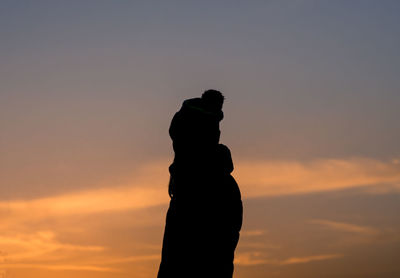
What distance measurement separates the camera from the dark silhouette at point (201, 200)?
1252cm

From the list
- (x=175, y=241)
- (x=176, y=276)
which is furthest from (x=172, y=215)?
(x=176, y=276)

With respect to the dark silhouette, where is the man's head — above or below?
above

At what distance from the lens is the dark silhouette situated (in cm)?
1252

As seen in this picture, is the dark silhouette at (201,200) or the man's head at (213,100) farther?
the man's head at (213,100)

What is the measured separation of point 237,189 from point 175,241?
1.90 metres

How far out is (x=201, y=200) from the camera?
12.7 metres

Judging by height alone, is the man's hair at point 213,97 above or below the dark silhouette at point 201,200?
above

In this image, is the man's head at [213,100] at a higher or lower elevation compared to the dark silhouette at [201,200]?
higher

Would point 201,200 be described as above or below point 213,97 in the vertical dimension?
below

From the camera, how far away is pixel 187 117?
12852 millimetres

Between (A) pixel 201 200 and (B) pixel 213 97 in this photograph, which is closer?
(A) pixel 201 200

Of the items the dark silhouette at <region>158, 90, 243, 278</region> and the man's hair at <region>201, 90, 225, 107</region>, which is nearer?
the dark silhouette at <region>158, 90, 243, 278</region>

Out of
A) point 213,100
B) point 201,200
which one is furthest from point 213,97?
point 201,200

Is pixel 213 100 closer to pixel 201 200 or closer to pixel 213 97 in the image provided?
pixel 213 97
